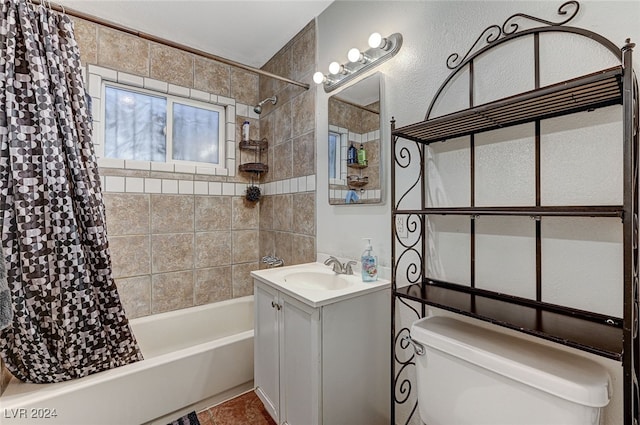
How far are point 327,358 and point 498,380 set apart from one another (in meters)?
0.62

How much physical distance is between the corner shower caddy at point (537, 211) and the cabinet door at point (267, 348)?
0.61m

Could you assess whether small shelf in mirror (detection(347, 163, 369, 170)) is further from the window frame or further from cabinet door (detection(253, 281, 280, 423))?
the window frame

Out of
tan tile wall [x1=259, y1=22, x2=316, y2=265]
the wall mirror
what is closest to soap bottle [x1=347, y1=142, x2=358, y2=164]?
the wall mirror

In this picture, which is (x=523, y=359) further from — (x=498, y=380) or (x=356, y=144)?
(x=356, y=144)

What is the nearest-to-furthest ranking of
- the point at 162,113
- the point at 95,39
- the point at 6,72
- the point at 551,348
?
the point at 551,348 → the point at 6,72 → the point at 95,39 → the point at 162,113

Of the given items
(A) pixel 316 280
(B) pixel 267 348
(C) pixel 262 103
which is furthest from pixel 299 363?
(C) pixel 262 103

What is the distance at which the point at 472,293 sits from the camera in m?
1.09

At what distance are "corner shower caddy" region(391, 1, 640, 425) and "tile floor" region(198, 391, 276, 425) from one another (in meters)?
0.83

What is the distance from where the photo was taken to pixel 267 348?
1.52m

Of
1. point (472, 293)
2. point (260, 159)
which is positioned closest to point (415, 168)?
point (472, 293)

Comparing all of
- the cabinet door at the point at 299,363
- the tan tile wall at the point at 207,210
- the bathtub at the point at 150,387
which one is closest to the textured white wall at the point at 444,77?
the tan tile wall at the point at 207,210

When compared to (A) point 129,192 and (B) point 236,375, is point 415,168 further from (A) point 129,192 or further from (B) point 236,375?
(A) point 129,192

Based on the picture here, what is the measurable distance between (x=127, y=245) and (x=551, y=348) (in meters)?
2.42

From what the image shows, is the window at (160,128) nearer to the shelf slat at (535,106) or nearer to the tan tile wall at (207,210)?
the tan tile wall at (207,210)
